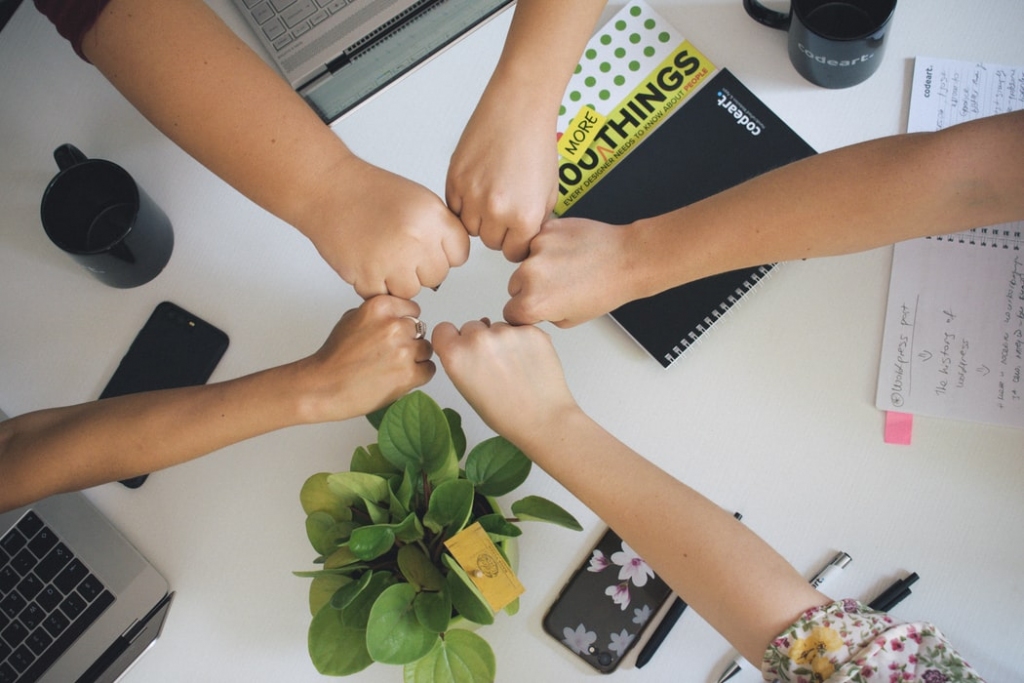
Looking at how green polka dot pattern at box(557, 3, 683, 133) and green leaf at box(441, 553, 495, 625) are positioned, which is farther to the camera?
green polka dot pattern at box(557, 3, 683, 133)

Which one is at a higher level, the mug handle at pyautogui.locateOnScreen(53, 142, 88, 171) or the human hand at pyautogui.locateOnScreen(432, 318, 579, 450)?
the mug handle at pyautogui.locateOnScreen(53, 142, 88, 171)

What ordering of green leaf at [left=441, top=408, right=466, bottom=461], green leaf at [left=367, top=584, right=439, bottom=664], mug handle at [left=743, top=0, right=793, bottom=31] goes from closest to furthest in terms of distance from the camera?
green leaf at [left=367, top=584, right=439, bottom=664]
green leaf at [left=441, top=408, right=466, bottom=461]
mug handle at [left=743, top=0, right=793, bottom=31]

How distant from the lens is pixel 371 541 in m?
0.55

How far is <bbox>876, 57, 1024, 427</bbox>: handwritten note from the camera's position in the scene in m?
0.70

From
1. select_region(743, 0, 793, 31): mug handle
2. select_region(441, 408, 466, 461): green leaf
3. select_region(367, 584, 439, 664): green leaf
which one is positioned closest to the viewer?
select_region(367, 584, 439, 664): green leaf

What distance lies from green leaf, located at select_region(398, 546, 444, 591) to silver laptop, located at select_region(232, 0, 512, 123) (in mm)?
445

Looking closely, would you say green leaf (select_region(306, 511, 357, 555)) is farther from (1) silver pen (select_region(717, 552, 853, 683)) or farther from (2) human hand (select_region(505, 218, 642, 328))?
(1) silver pen (select_region(717, 552, 853, 683))

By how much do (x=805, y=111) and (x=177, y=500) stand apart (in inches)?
27.8

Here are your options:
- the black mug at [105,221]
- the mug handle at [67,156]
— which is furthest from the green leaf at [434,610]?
the mug handle at [67,156]

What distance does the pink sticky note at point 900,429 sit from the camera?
706 millimetres

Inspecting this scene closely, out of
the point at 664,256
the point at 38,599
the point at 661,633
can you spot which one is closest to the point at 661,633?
the point at 661,633

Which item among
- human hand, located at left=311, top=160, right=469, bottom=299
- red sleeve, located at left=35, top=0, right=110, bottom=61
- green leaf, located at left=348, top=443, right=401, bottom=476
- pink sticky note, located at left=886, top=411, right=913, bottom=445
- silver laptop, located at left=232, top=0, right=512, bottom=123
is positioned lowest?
pink sticky note, located at left=886, top=411, right=913, bottom=445

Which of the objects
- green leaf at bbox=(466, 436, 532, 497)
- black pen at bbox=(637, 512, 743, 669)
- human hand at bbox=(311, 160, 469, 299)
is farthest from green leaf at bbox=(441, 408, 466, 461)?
black pen at bbox=(637, 512, 743, 669)

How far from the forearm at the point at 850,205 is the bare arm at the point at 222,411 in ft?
0.74
